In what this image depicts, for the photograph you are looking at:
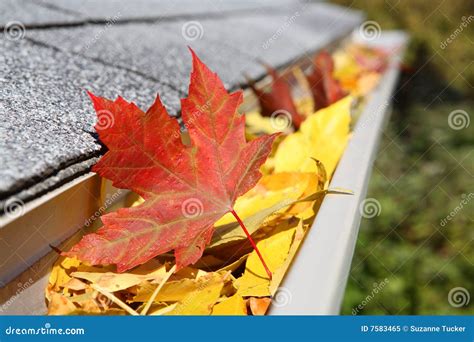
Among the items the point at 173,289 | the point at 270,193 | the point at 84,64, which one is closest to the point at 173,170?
the point at 173,289

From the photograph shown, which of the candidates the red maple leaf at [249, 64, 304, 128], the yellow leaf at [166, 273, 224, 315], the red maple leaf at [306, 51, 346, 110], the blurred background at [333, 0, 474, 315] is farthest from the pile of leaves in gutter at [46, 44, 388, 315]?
the blurred background at [333, 0, 474, 315]

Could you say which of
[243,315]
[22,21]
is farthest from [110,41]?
[243,315]

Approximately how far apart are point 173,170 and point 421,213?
321 centimetres

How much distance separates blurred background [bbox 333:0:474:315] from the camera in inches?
121

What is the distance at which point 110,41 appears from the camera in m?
1.89

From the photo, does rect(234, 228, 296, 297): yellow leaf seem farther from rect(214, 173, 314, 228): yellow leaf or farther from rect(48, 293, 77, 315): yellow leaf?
rect(48, 293, 77, 315): yellow leaf

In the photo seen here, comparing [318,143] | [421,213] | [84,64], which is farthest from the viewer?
[421,213]

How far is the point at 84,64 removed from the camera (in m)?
1.53

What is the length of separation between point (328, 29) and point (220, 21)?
159 cm

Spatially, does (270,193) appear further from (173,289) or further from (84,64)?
(84,64)

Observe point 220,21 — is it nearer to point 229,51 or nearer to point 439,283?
point 229,51

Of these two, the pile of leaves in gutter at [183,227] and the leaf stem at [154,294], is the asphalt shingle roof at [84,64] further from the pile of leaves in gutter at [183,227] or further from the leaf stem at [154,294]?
the leaf stem at [154,294]

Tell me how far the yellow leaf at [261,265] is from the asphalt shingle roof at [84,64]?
0.36 meters

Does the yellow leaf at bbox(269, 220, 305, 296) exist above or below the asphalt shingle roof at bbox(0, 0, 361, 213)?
below
